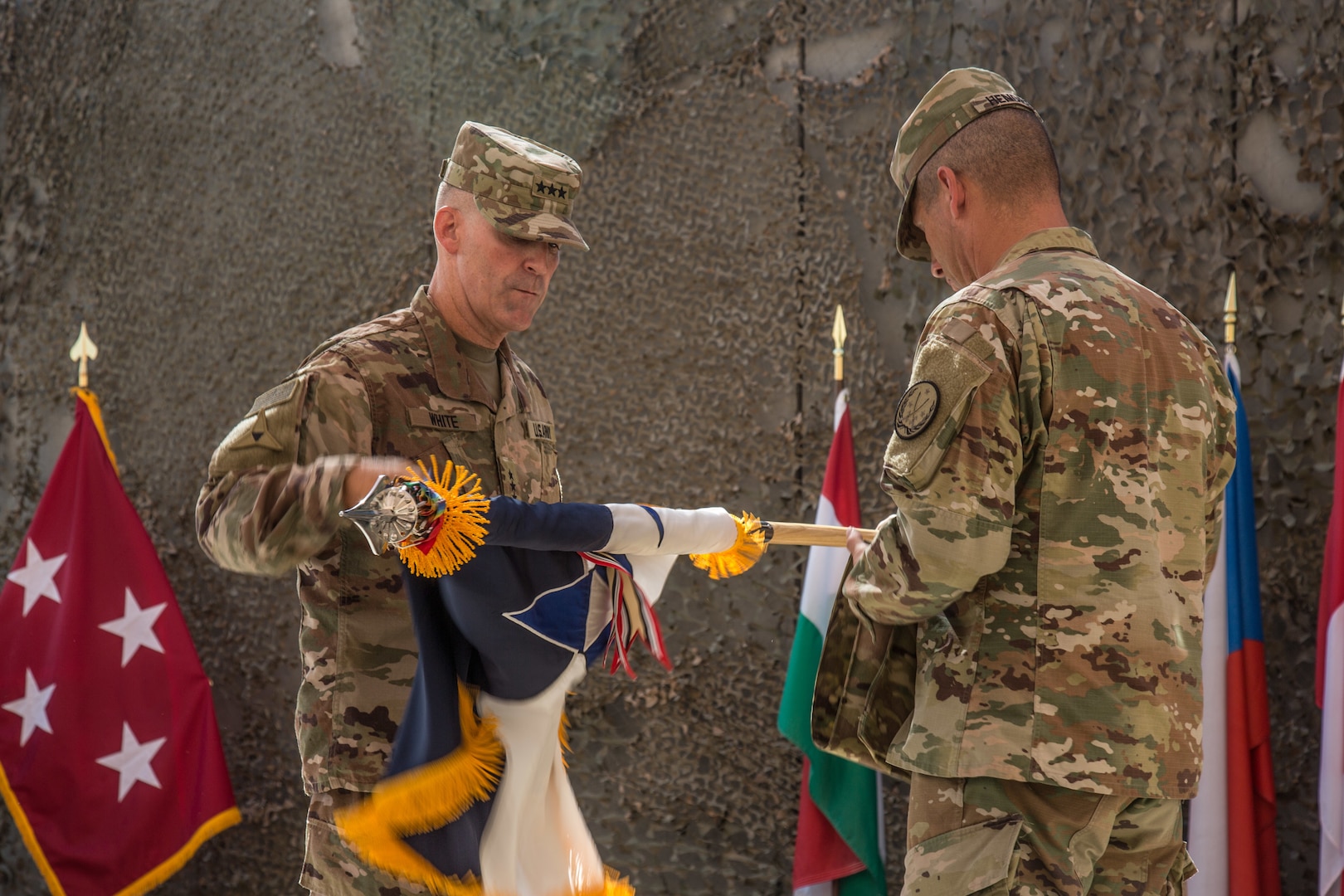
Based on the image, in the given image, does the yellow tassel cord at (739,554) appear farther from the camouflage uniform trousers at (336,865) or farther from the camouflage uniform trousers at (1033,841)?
the camouflage uniform trousers at (336,865)

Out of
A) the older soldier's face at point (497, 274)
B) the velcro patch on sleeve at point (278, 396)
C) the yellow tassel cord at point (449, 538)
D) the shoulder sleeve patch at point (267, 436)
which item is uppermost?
the older soldier's face at point (497, 274)

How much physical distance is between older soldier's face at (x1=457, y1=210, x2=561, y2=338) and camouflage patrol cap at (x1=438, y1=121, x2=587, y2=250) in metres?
0.03

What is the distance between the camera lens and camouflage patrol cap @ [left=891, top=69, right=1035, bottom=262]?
1.67m

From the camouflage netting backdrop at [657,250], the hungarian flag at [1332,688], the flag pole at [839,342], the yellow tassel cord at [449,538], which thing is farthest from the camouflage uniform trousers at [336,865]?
the hungarian flag at [1332,688]

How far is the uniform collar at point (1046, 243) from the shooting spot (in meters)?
1.61

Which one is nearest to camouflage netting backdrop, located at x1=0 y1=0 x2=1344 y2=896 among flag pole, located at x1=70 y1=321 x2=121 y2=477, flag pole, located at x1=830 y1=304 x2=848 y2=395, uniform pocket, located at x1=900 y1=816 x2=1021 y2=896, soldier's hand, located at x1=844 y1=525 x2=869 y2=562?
flag pole, located at x1=830 y1=304 x2=848 y2=395

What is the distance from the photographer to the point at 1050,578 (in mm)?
1477

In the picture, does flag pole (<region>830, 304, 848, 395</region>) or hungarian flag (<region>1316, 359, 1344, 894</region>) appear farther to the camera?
flag pole (<region>830, 304, 848, 395</region>)

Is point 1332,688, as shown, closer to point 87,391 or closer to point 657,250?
point 657,250

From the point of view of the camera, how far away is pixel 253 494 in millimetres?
1350

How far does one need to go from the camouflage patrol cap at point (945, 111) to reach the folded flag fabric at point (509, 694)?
2.11 ft

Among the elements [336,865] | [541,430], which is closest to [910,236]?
[541,430]

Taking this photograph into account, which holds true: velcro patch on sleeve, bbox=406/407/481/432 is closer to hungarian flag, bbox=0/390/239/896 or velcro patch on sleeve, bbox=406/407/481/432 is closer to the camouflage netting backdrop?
the camouflage netting backdrop

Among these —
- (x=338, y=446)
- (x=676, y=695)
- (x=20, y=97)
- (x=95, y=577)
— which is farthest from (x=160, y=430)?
(x=338, y=446)
